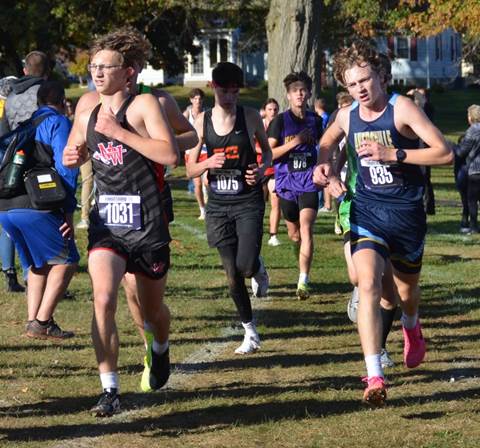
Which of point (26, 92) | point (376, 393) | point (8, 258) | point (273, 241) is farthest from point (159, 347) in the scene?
point (273, 241)

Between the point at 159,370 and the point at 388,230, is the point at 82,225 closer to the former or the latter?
the point at 159,370

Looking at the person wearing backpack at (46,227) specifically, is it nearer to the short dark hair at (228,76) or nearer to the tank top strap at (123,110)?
the short dark hair at (228,76)

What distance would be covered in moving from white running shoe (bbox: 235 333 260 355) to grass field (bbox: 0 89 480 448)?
94mm

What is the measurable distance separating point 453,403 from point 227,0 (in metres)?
26.1

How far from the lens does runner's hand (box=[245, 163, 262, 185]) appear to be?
922 cm

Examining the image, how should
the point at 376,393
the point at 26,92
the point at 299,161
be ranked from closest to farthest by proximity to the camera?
the point at 376,393 → the point at 26,92 → the point at 299,161

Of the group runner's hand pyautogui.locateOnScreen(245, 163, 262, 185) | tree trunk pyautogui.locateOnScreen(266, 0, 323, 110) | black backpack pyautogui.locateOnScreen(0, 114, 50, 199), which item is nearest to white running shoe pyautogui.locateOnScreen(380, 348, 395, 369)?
runner's hand pyautogui.locateOnScreen(245, 163, 262, 185)

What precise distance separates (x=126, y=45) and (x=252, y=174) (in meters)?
2.56

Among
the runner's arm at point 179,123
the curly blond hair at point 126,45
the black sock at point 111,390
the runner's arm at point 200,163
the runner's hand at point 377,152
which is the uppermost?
the curly blond hair at point 126,45

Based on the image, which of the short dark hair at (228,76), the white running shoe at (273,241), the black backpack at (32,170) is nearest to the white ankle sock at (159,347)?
the black backpack at (32,170)

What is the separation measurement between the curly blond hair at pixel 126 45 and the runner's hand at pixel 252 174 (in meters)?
2.40

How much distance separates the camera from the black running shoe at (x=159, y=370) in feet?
24.7

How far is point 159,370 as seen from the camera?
297 inches

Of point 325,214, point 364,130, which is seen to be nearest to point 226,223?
point 364,130
